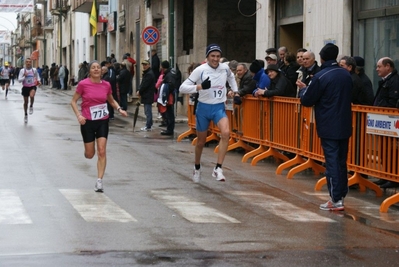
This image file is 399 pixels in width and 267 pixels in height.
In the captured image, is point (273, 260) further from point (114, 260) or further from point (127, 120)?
point (127, 120)

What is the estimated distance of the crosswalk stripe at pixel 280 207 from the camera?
978cm

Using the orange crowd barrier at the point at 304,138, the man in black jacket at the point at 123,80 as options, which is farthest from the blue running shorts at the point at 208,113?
the man in black jacket at the point at 123,80

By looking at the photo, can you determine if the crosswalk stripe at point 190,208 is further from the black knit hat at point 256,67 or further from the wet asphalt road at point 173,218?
the black knit hat at point 256,67

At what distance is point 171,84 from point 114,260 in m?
14.5

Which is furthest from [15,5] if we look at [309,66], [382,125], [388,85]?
[382,125]

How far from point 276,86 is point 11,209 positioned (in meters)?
6.64

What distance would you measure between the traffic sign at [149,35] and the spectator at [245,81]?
1177 cm

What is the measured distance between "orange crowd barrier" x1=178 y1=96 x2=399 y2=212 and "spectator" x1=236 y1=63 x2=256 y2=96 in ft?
0.52

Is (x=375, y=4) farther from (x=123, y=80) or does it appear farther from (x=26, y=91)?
(x=123, y=80)

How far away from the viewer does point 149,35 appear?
2820 cm

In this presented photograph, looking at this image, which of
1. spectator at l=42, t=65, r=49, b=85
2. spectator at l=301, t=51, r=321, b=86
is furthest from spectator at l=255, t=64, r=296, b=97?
spectator at l=42, t=65, r=49, b=85

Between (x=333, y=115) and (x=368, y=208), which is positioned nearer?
(x=333, y=115)

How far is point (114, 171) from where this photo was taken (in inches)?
534

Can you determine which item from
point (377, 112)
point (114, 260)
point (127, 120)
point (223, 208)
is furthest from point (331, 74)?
point (127, 120)
